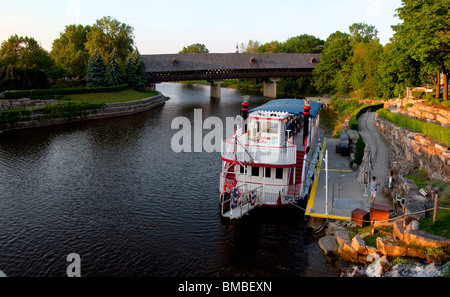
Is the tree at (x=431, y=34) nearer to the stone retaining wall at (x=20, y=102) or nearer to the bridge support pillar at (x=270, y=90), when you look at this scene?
the stone retaining wall at (x=20, y=102)

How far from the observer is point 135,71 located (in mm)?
82875

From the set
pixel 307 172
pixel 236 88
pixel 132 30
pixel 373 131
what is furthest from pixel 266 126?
pixel 236 88

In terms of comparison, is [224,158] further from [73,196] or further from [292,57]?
[292,57]

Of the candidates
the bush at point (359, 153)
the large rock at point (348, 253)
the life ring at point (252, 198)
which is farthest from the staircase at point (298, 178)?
→ the bush at point (359, 153)

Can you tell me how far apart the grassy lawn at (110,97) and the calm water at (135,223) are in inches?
1187

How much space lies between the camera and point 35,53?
7944 centimetres

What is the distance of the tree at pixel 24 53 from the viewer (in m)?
78.6

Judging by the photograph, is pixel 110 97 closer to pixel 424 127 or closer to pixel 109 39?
pixel 109 39

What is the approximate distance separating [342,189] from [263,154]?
21.0 ft

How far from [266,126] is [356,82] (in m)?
60.8

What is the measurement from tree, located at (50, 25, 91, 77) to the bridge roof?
14.1m

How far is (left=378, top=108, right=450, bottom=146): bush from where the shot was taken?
25344mm

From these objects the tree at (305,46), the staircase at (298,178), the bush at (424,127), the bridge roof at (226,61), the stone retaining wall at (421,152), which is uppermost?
the tree at (305,46)

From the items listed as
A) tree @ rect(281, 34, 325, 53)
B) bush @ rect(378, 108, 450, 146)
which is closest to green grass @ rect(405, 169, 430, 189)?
bush @ rect(378, 108, 450, 146)
